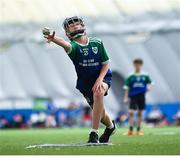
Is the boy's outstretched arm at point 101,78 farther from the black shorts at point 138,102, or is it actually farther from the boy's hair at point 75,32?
the black shorts at point 138,102

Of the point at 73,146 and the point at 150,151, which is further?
the point at 73,146

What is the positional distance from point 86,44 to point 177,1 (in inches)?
979

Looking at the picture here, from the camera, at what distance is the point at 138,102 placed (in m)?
16.5

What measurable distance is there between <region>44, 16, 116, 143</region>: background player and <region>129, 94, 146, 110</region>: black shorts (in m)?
7.07

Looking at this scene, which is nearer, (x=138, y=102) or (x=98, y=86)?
(x=98, y=86)

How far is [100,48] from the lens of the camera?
9.34m

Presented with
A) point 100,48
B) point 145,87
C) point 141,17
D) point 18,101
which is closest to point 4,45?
point 18,101

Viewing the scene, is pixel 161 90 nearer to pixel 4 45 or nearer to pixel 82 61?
pixel 4 45

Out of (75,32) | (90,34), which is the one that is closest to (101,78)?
(75,32)

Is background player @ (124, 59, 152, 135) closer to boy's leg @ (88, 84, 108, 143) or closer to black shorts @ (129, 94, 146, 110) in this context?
black shorts @ (129, 94, 146, 110)

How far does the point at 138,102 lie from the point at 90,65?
7308 mm

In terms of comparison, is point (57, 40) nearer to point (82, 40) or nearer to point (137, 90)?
point (82, 40)

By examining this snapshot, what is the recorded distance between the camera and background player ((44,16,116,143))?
9148 mm

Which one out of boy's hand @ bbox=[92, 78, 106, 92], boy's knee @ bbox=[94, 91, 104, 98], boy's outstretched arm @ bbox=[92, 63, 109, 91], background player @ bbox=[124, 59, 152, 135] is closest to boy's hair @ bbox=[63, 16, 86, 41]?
boy's outstretched arm @ bbox=[92, 63, 109, 91]
